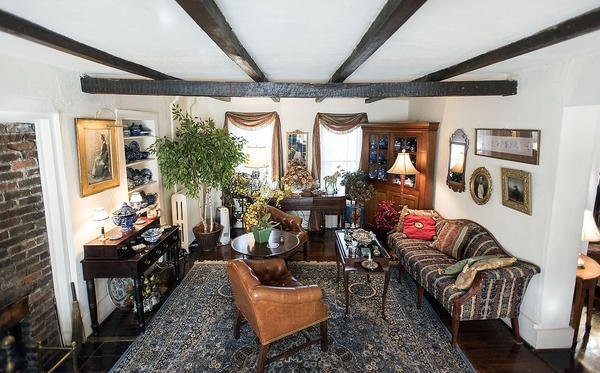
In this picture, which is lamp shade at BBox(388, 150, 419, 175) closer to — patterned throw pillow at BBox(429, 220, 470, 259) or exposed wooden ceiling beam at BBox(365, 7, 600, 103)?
patterned throw pillow at BBox(429, 220, 470, 259)

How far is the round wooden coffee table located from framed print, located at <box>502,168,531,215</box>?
2.37 meters

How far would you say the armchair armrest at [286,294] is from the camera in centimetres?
276

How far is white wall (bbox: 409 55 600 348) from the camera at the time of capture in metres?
2.85

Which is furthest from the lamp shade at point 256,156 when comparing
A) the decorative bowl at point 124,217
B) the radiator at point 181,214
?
the decorative bowl at point 124,217

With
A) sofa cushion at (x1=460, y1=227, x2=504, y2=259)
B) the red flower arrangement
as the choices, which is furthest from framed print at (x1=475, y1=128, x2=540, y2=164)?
the red flower arrangement

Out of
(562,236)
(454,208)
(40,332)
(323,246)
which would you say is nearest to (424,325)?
(562,236)

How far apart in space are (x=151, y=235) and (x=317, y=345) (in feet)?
7.02

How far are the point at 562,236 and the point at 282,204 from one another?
401 cm

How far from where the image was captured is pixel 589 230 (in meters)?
3.14

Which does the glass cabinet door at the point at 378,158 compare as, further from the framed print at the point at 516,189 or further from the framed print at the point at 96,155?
the framed print at the point at 96,155

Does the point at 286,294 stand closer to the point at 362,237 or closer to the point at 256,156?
the point at 362,237

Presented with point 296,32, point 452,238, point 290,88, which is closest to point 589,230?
point 452,238

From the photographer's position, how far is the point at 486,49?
229cm

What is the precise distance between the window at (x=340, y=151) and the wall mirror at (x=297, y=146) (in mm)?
338
